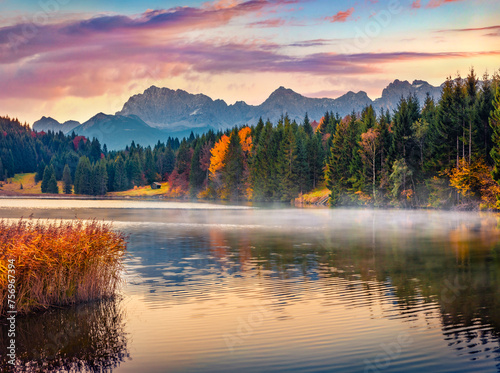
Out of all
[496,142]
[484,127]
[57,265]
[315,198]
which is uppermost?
[484,127]

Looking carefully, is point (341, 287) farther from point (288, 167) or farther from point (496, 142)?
point (288, 167)

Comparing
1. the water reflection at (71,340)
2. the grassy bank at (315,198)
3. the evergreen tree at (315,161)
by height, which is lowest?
the grassy bank at (315,198)

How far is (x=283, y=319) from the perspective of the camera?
1828 cm

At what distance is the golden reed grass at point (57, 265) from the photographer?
1780cm

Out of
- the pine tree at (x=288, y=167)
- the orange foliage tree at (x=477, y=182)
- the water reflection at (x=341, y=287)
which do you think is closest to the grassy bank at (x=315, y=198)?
the pine tree at (x=288, y=167)

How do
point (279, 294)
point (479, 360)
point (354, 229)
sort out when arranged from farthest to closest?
1. point (354, 229)
2. point (279, 294)
3. point (479, 360)

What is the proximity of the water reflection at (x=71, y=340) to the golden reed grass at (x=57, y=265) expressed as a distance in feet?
2.00

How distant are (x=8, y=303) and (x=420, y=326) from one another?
13649mm

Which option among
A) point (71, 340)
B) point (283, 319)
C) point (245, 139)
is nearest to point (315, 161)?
point (245, 139)

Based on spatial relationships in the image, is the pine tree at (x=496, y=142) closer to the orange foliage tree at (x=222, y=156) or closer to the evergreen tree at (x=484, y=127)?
the evergreen tree at (x=484, y=127)

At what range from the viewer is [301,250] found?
39.9 m

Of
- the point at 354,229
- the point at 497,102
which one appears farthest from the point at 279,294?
the point at 497,102

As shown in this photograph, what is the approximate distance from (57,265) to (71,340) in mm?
3793

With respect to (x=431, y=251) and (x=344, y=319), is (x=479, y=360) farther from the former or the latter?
(x=431, y=251)
